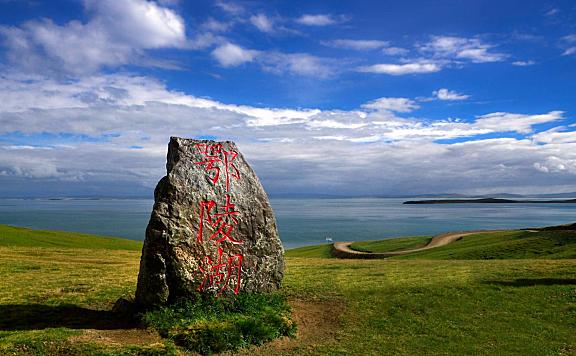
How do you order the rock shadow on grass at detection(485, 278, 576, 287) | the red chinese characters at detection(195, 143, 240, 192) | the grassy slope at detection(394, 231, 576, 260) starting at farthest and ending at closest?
the grassy slope at detection(394, 231, 576, 260)
the rock shadow on grass at detection(485, 278, 576, 287)
the red chinese characters at detection(195, 143, 240, 192)

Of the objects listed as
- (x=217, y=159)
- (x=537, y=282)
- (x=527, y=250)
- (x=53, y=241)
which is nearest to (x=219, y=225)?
(x=217, y=159)

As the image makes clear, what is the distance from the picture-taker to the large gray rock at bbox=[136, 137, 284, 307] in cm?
1188

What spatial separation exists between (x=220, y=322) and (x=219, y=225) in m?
2.77

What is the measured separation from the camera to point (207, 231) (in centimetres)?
1265

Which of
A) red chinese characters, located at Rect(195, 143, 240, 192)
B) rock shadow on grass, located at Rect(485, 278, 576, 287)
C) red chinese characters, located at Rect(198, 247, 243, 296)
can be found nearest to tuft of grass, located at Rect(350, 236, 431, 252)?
rock shadow on grass, located at Rect(485, 278, 576, 287)

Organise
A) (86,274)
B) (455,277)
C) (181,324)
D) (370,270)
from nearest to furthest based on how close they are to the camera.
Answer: (181,324)
(455,277)
(86,274)
(370,270)

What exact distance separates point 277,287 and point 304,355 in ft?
12.5

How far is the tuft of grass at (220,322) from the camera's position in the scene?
35.3ft

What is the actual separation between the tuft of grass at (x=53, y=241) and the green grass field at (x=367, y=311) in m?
18.3

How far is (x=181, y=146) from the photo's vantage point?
13.1m

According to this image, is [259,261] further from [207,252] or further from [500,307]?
[500,307]

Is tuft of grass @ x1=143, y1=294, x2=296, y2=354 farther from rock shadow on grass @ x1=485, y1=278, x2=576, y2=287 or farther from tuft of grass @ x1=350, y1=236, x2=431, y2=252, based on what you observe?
tuft of grass @ x1=350, y1=236, x2=431, y2=252

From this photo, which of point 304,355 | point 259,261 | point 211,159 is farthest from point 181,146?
point 304,355

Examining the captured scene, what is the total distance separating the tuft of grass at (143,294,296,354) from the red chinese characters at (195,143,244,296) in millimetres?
528
